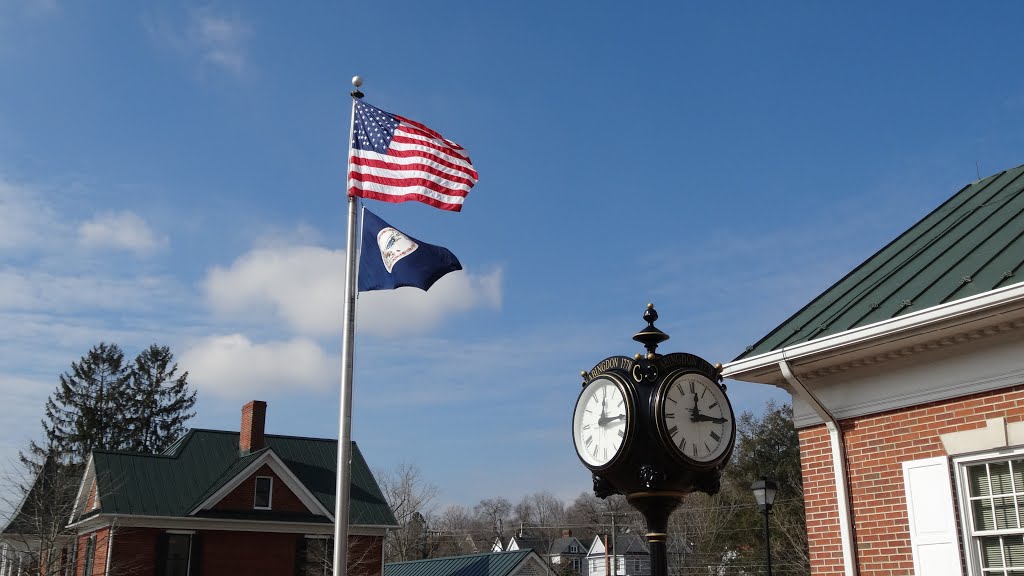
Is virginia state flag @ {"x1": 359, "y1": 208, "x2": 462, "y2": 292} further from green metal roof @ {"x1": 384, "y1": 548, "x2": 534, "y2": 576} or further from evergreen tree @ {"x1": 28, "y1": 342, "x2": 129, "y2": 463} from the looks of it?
evergreen tree @ {"x1": 28, "y1": 342, "x2": 129, "y2": 463}

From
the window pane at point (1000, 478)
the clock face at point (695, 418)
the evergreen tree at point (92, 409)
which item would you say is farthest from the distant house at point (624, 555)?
the clock face at point (695, 418)

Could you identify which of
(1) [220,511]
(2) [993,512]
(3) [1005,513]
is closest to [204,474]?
(1) [220,511]

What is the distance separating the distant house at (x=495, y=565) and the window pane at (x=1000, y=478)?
863 inches

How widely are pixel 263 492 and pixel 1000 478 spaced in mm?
27074

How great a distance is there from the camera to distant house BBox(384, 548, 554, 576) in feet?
96.6

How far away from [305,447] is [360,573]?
5.53 meters

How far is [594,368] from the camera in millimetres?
6387

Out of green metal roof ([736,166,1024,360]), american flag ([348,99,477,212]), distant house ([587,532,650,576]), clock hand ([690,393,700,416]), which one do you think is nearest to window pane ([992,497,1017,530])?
green metal roof ([736,166,1024,360])

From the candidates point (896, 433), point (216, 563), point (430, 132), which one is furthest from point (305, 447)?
point (896, 433)

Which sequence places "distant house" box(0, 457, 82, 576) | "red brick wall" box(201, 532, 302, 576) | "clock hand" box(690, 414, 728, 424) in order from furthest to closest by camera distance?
1. "red brick wall" box(201, 532, 302, 576)
2. "distant house" box(0, 457, 82, 576)
3. "clock hand" box(690, 414, 728, 424)

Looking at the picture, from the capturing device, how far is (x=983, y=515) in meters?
8.71

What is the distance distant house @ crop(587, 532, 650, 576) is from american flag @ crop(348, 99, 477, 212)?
72446mm

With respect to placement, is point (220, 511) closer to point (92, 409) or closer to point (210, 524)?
point (210, 524)

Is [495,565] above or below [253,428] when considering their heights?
below
